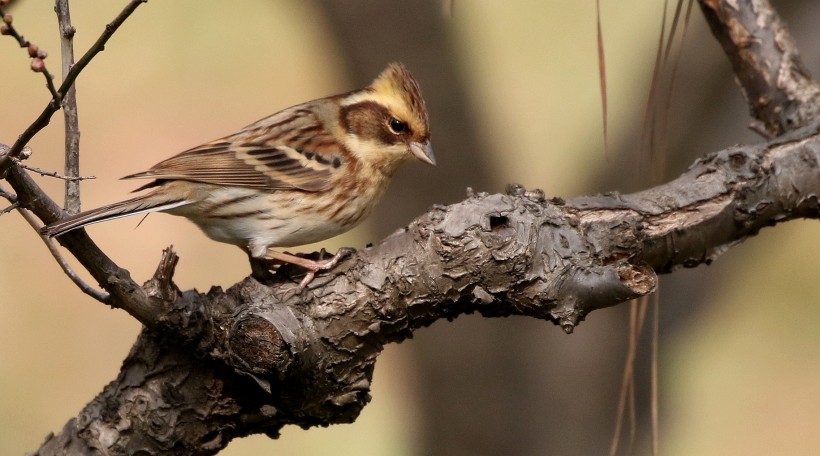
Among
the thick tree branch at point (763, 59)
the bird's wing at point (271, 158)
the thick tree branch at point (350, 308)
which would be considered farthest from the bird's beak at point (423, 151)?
the thick tree branch at point (763, 59)

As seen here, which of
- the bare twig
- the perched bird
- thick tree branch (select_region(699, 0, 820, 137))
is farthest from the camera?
thick tree branch (select_region(699, 0, 820, 137))

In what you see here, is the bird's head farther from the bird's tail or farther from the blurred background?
the blurred background

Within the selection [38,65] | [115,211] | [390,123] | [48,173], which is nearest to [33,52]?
[38,65]

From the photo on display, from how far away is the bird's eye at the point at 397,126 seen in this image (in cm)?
421

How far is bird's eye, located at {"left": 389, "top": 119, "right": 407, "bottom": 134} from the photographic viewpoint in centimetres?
421

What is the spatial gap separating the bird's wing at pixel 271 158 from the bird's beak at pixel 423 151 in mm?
298

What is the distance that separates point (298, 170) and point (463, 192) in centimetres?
196

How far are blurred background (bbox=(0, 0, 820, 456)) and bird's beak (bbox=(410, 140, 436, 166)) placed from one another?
2.86ft

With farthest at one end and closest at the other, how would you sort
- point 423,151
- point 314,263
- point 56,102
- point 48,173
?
point 423,151, point 314,263, point 48,173, point 56,102

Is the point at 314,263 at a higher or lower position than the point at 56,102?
higher

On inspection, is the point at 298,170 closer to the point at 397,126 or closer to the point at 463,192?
the point at 397,126

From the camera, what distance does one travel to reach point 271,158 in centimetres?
412

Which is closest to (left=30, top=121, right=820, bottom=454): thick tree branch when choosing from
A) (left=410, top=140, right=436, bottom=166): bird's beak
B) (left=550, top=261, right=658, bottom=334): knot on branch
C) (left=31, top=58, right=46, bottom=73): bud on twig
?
(left=550, top=261, right=658, bottom=334): knot on branch

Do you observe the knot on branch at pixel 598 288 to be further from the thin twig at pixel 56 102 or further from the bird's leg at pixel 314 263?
the thin twig at pixel 56 102
